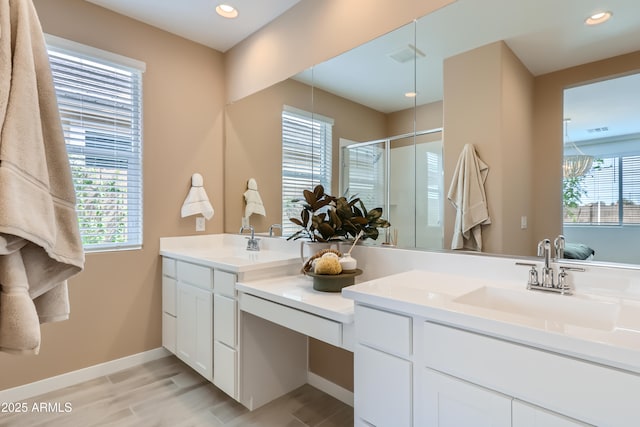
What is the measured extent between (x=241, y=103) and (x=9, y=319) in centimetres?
251

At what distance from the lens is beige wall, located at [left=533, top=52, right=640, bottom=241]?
1.33 meters

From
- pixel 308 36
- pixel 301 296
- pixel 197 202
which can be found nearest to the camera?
pixel 301 296

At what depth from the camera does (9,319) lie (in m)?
0.67

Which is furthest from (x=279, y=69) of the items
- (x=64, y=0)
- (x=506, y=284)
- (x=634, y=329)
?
(x=634, y=329)

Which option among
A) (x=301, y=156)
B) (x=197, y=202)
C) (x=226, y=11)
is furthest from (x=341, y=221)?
(x=226, y=11)

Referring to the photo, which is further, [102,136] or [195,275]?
[102,136]

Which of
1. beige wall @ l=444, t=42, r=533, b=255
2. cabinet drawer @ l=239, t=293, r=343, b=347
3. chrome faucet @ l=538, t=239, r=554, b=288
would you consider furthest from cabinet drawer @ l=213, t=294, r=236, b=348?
chrome faucet @ l=538, t=239, r=554, b=288

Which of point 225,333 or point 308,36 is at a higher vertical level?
point 308,36

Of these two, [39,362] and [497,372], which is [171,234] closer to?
[39,362]

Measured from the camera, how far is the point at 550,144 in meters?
1.35

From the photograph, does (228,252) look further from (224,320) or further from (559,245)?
(559,245)

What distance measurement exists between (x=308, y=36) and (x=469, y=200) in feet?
5.11

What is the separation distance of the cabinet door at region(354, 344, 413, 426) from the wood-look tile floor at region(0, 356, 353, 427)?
2.56ft

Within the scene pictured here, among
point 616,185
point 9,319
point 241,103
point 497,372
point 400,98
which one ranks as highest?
point 241,103
